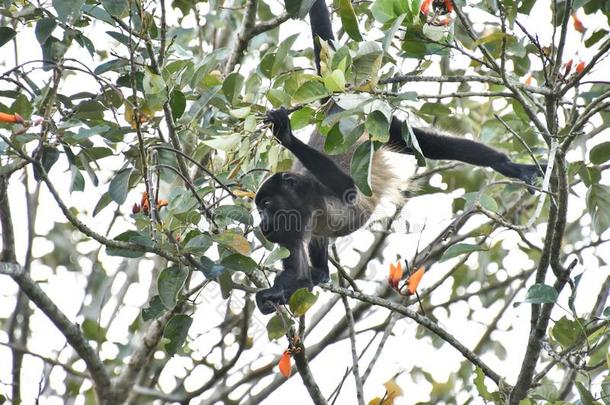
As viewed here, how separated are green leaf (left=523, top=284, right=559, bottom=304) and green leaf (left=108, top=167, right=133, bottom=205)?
1614 mm

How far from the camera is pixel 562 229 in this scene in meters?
3.11

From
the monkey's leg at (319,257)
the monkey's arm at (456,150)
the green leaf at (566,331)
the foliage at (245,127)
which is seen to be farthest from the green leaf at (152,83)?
the monkey's leg at (319,257)

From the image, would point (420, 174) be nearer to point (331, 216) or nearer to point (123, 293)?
point (331, 216)

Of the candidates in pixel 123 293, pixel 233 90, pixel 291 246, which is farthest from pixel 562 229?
pixel 123 293

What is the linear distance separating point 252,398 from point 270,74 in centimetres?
234

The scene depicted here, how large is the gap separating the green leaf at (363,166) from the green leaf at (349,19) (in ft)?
1.77

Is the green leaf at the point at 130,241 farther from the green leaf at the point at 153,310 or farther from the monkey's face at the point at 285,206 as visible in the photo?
the monkey's face at the point at 285,206

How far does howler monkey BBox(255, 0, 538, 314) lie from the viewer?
4215 millimetres

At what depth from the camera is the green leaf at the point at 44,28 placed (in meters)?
3.02

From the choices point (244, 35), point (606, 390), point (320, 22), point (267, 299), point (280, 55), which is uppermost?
point (244, 35)

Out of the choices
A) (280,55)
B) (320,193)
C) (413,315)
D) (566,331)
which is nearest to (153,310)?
(413,315)

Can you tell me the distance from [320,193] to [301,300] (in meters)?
1.83

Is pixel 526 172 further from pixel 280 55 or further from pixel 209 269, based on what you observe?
pixel 209 269

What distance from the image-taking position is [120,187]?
10.3 feet
